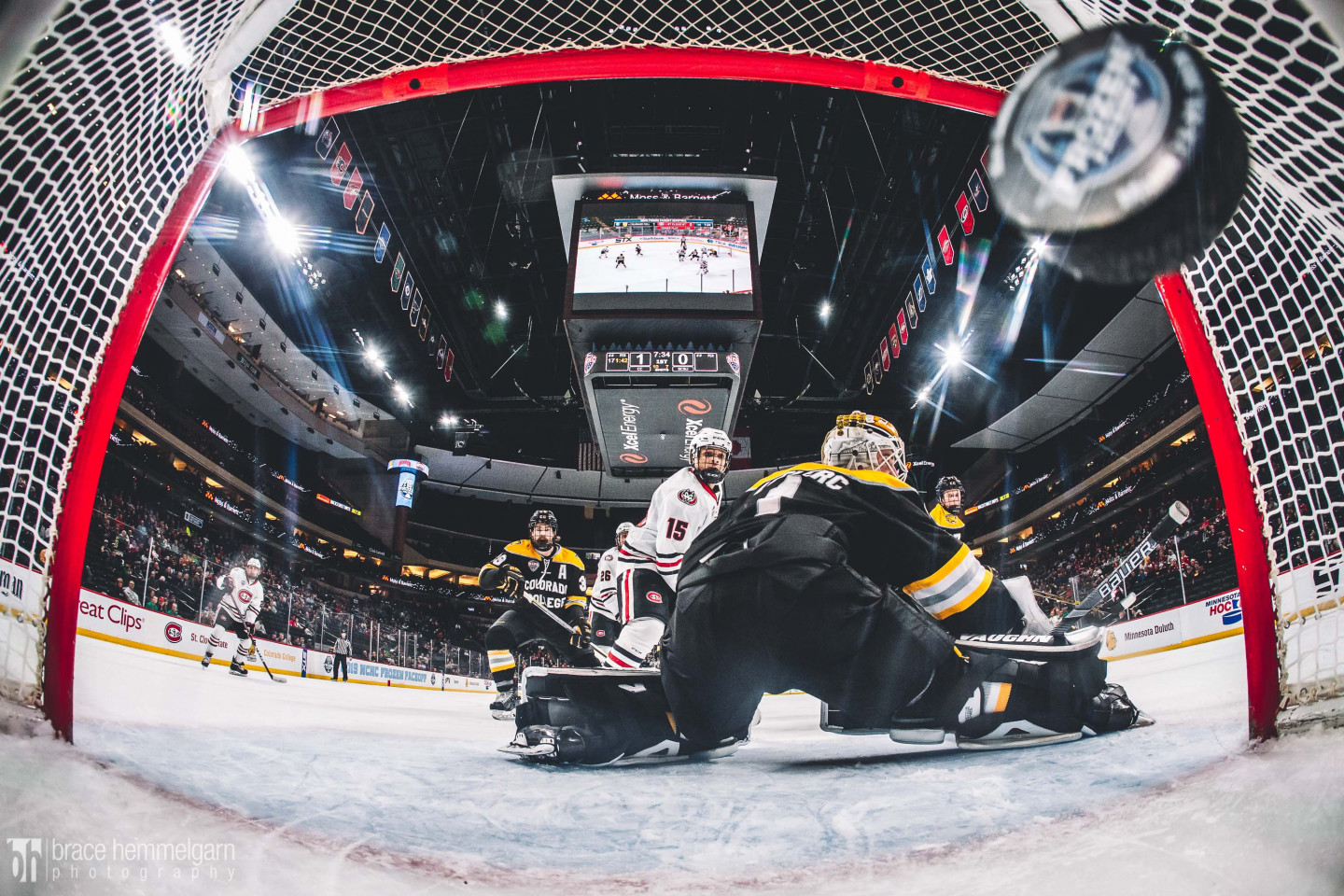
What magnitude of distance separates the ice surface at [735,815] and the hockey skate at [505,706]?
2535 millimetres

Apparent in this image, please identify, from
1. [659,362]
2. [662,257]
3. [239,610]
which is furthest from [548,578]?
[239,610]

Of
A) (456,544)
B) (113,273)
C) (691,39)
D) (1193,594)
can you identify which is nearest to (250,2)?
(113,273)

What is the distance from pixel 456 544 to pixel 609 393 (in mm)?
16132

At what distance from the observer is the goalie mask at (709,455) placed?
3.09 meters

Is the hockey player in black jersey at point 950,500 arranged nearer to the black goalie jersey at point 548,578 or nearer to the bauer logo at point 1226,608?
the black goalie jersey at point 548,578

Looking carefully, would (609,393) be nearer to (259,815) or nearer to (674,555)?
(674,555)

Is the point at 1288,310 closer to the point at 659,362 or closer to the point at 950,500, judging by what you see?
the point at 950,500

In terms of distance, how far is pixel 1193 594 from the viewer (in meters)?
6.48

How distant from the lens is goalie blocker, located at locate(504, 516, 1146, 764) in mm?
1517

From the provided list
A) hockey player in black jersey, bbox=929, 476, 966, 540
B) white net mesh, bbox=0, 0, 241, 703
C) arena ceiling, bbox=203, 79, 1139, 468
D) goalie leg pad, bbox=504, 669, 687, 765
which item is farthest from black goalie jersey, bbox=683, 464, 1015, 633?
arena ceiling, bbox=203, 79, 1139, 468

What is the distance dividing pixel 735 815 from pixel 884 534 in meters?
0.76

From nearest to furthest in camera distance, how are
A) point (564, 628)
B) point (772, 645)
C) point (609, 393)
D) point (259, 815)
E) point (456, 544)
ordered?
1. point (259, 815)
2. point (772, 645)
3. point (564, 628)
4. point (609, 393)
5. point (456, 544)

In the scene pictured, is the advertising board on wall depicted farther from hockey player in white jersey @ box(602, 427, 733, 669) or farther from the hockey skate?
hockey player in white jersey @ box(602, 427, 733, 669)

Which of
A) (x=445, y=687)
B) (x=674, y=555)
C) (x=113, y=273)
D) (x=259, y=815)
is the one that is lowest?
(x=445, y=687)
